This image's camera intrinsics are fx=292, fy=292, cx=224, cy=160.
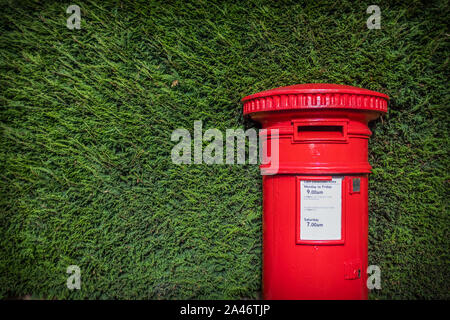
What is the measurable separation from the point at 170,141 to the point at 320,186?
130 centimetres

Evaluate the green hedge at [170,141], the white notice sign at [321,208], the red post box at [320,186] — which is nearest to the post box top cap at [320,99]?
the red post box at [320,186]

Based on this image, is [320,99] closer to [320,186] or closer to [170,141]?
[320,186]

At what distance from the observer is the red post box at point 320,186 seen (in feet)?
5.68

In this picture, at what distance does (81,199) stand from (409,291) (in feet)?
9.46

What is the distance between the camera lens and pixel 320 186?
1747 millimetres

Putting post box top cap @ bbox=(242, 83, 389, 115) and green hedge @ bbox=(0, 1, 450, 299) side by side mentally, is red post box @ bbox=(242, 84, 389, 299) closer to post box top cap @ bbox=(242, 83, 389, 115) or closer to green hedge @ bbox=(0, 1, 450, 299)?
post box top cap @ bbox=(242, 83, 389, 115)

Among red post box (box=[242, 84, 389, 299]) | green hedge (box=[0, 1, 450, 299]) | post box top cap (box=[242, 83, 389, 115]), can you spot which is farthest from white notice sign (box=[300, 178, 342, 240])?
green hedge (box=[0, 1, 450, 299])

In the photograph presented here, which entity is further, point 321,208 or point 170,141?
point 170,141

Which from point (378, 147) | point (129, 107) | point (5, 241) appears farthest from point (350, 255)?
point (5, 241)

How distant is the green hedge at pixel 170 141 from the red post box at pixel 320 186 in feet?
2.31

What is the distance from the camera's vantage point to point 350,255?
5.89ft

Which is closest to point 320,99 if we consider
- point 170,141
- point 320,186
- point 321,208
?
point 320,186

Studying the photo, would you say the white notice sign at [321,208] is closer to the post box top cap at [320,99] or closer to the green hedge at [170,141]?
the post box top cap at [320,99]

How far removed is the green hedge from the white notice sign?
78 cm
